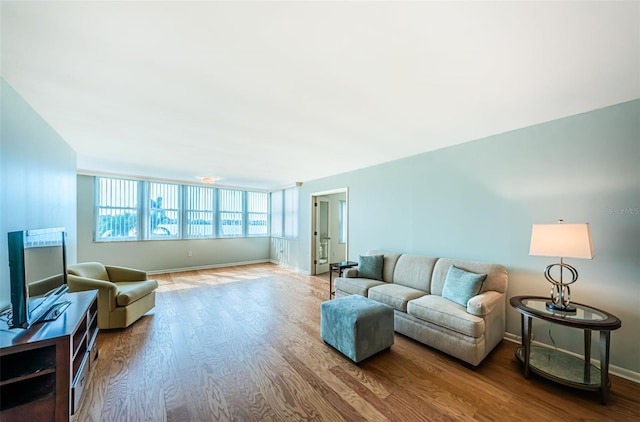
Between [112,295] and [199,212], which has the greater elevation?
[199,212]

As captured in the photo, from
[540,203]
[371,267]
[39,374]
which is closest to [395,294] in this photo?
[371,267]

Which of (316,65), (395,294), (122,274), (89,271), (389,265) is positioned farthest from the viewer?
(389,265)

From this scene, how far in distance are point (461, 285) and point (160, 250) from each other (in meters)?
6.44

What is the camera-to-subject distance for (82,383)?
1801 millimetres

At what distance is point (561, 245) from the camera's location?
2.00m

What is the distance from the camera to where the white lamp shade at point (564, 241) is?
192 centimetres

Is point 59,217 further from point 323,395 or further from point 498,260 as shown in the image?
point 498,260

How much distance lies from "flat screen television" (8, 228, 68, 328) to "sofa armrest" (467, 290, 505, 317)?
3.44 m

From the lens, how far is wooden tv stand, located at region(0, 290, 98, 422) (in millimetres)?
1399

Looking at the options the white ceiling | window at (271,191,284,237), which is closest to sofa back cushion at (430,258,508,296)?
the white ceiling

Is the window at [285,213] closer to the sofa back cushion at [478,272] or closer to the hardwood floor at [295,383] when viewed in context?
the hardwood floor at [295,383]

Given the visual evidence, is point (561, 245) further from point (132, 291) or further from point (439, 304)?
point (132, 291)

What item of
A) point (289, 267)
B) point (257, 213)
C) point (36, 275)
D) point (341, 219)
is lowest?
point (289, 267)

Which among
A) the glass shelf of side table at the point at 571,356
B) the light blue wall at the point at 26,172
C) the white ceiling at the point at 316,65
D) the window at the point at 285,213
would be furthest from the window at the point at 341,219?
the light blue wall at the point at 26,172
